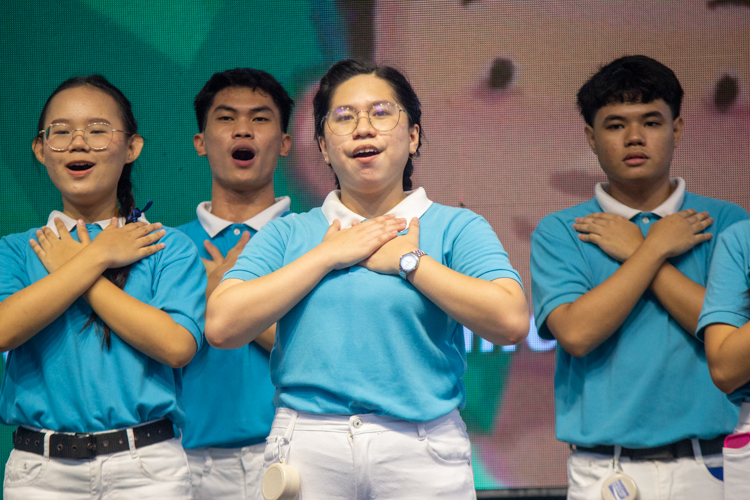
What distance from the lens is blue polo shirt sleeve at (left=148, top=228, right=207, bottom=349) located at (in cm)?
230

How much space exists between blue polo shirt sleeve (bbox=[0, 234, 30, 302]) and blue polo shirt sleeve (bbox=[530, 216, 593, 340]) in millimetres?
1553

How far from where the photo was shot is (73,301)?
223 cm

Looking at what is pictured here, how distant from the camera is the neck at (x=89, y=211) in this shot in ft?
8.29

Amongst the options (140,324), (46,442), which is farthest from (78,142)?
(46,442)

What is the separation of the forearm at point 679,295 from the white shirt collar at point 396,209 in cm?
75

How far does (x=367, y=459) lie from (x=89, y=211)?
4.09 feet

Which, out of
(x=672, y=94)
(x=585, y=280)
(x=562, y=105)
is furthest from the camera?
(x=562, y=105)

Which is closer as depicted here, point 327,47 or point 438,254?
point 438,254

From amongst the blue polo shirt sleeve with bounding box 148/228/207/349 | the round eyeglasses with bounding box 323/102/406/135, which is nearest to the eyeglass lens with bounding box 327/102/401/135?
the round eyeglasses with bounding box 323/102/406/135

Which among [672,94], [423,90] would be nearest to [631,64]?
[672,94]

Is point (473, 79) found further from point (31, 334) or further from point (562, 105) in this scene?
point (31, 334)

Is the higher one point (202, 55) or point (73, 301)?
point (202, 55)

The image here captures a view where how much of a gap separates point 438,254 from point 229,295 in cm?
54

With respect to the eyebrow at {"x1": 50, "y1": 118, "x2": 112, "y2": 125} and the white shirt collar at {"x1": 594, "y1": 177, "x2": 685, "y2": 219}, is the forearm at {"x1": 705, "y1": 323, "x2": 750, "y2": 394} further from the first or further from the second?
the eyebrow at {"x1": 50, "y1": 118, "x2": 112, "y2": 125}
